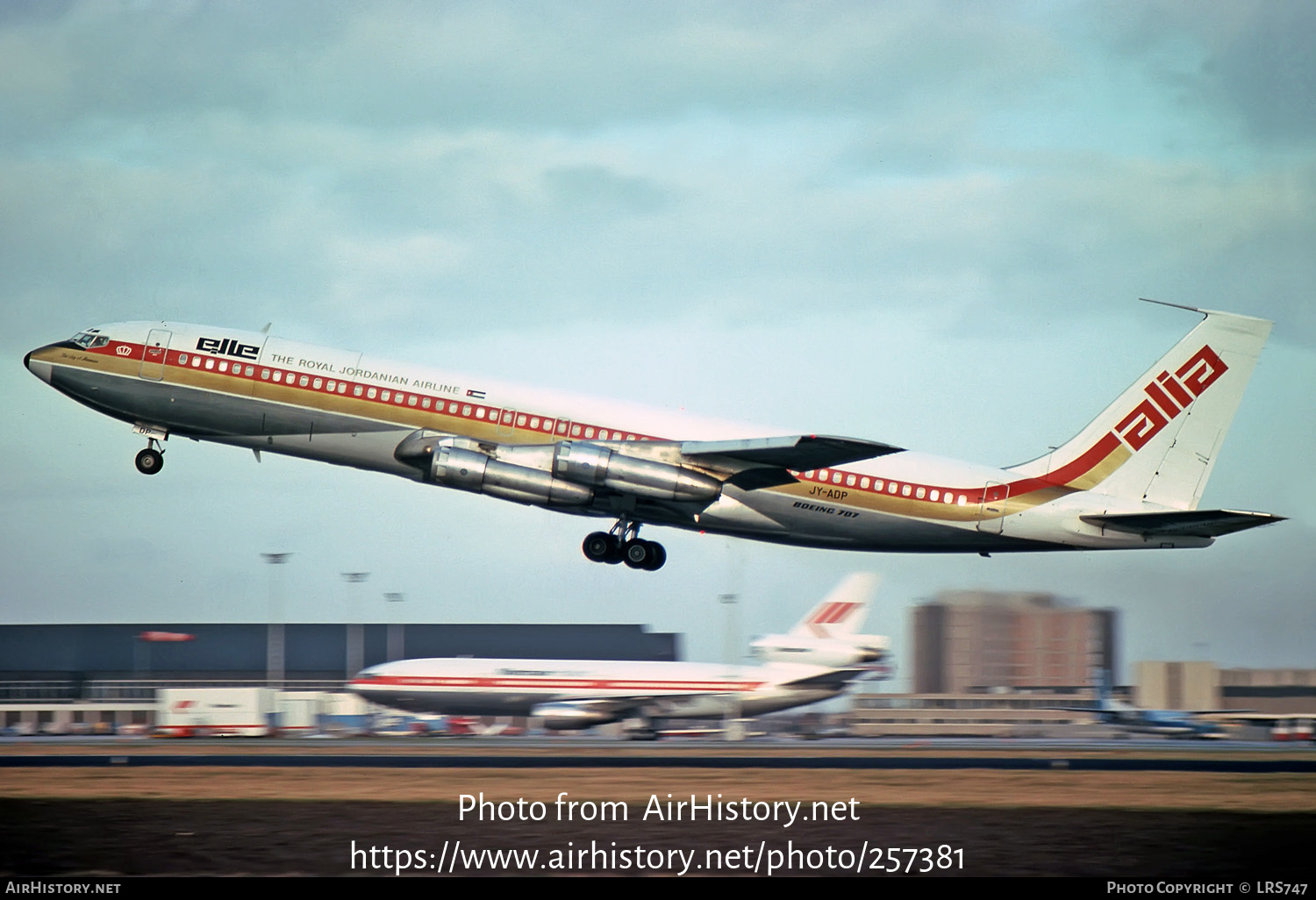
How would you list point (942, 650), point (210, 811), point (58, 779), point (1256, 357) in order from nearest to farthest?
point (210, 811) → point (58, 779) → point (1256, 357) → point (942, 650)

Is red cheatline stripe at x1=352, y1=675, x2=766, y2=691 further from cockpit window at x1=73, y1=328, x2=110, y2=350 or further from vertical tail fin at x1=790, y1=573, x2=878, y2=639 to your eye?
cockpit window at x1=73, y1=328, x2=110, y2=350

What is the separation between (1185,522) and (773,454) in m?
12.3

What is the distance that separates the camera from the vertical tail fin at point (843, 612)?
74.4 metres

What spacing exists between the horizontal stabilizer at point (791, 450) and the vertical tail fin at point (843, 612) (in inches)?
1317

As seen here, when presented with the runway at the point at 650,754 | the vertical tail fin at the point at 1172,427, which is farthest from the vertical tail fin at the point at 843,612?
the vertical tail fin at the point at 1172,427

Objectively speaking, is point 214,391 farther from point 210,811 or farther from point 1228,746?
point 1228,746

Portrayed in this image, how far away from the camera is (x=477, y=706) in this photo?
2598 inches

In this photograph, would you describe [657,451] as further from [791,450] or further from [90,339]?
[90,339]

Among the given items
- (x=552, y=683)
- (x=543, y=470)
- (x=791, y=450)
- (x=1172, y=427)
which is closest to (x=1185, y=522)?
(x=1172, y=427)

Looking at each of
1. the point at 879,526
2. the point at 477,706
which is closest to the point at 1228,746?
the point at 879,526

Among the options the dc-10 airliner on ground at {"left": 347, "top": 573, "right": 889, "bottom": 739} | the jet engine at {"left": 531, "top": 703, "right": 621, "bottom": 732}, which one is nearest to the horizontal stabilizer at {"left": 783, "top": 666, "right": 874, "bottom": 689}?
the dc-10 airliner on ground at {"left": 347, "top": 573, "right": 889, "bottom": 739}

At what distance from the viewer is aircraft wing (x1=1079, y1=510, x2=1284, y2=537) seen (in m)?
39.4

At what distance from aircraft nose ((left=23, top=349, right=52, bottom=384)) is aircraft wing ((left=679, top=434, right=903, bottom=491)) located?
20.3 meters

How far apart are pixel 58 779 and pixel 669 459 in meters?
20.1
